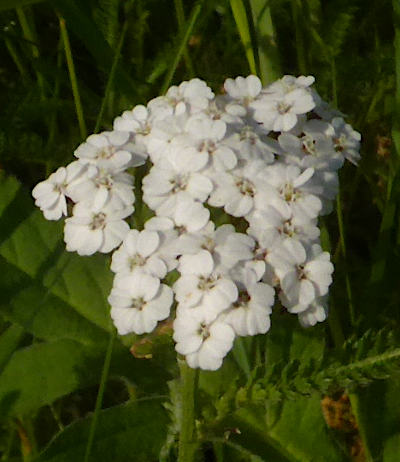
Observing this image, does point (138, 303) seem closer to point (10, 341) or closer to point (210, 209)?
point (210, 209)

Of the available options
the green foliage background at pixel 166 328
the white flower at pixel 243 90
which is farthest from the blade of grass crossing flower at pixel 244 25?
the white flower at pixel 243 90

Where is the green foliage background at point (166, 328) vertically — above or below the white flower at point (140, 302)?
below

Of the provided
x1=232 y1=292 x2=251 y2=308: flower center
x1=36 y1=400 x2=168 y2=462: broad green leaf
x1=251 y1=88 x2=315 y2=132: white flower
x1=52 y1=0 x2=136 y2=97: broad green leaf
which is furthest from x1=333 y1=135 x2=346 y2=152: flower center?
x1=36 y1=400 x2=168 y2=462: broad green leaf

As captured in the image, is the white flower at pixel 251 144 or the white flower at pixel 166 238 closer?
the white flower at pixel 166 238

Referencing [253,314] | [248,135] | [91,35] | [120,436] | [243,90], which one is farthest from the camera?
[91,35]

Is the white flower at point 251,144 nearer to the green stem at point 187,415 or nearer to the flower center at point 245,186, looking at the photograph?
the flower center at point 245,186

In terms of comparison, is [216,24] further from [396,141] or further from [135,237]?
[135,237]

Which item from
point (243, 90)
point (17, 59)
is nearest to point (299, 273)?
point (243, 90)

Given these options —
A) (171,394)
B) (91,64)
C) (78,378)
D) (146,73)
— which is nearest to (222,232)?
(171,394)
